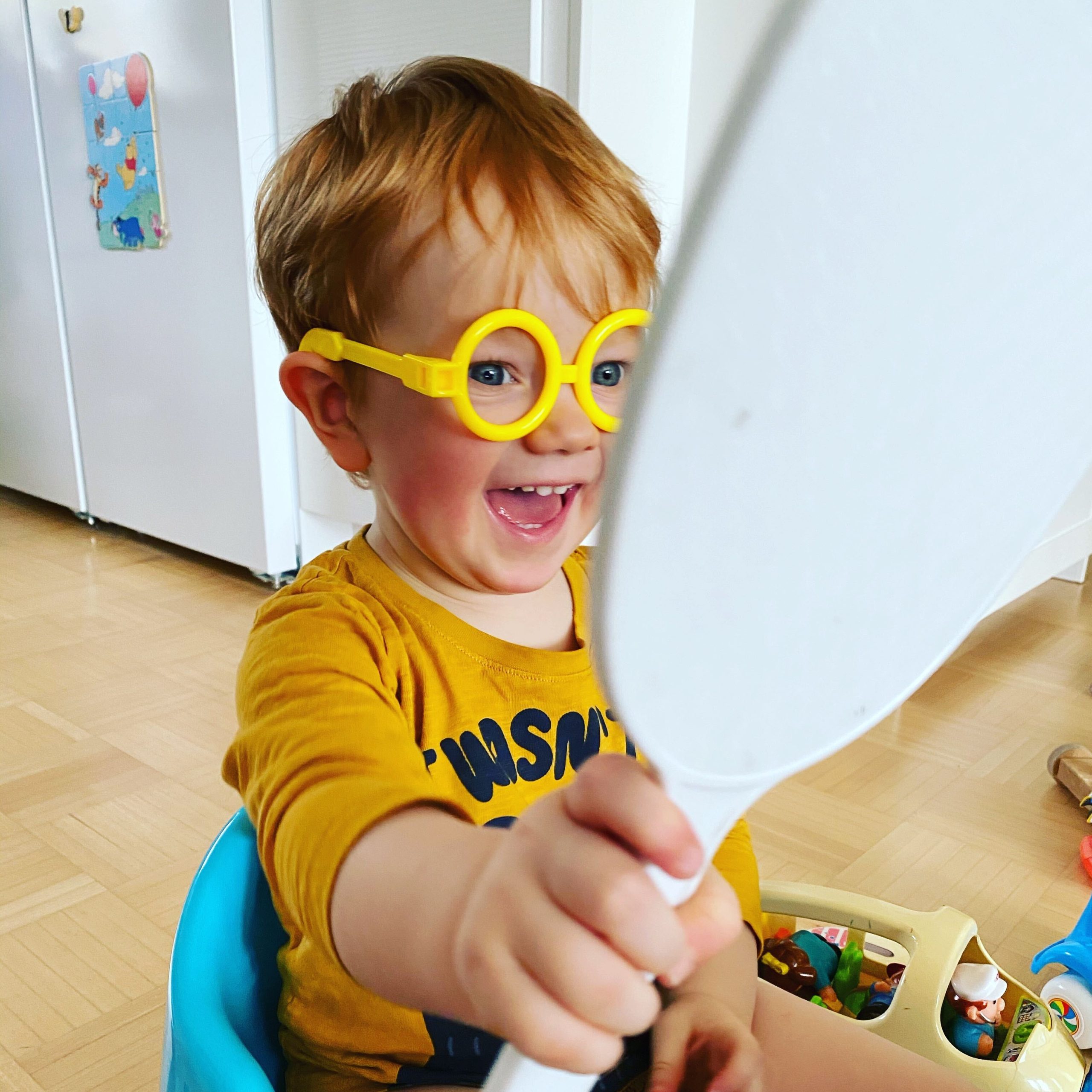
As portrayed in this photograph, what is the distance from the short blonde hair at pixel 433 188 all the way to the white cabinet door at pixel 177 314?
114 cm

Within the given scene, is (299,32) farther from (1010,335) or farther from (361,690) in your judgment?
(1010,335)

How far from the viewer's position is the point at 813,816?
44.9 inches

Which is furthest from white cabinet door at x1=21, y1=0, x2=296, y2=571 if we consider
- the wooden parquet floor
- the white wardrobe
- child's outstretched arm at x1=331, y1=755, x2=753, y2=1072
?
child's outstretched arm at x1=331, y1=755, x2=753, y2=1072

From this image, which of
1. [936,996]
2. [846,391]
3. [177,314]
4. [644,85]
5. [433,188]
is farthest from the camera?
[177,314]

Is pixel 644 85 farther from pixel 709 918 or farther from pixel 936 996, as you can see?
pixel 709 918

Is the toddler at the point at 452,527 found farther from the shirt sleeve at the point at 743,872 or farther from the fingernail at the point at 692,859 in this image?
the fingernail at the point at 692,859

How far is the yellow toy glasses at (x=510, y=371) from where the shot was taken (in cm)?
48

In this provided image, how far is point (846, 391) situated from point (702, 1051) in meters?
0.33

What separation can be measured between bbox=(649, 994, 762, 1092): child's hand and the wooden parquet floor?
1.79 ft

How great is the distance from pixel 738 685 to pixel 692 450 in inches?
2.1

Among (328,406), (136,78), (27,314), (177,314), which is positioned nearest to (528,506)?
(328,406)

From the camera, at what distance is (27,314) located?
7.32 ft

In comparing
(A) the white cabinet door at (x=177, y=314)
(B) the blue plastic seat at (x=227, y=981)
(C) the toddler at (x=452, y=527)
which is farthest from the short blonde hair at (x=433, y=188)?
(A) the white cabinet door at (x=177, y=314)

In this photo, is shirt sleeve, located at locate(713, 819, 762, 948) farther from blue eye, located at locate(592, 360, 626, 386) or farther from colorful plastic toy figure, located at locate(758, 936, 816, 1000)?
blue eye, located at locate(592, 360, 626, 386)
